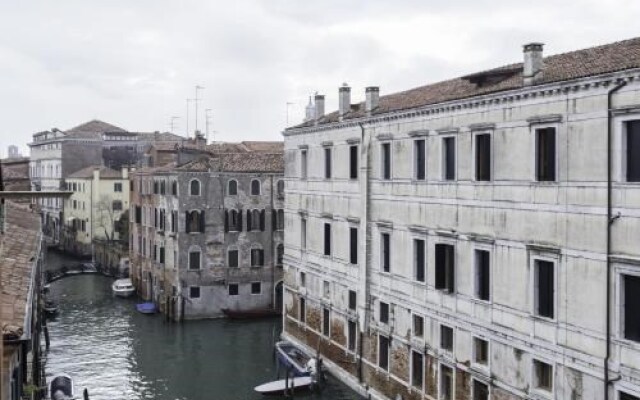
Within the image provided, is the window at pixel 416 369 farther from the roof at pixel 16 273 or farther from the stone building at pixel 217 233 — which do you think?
the stone building at pixel 217 233

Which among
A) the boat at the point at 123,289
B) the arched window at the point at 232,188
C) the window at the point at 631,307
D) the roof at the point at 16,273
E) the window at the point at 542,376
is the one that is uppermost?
the arched window at the point at 232,188

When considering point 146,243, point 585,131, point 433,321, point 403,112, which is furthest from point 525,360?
point 146,243

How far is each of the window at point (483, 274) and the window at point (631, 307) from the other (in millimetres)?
3822

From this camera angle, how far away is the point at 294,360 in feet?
79.9

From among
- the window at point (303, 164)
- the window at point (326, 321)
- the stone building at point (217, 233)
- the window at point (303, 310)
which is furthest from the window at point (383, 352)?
the stone building at point (217, 233)

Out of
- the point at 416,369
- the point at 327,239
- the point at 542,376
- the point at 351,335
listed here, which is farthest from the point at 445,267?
the point at 327,239

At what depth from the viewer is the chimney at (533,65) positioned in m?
15.0

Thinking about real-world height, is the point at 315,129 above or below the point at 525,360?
above

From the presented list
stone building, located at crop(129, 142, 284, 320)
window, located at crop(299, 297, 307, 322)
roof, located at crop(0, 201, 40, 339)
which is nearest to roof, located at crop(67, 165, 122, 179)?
stone building, located at crop(129, 142, 284, 320)

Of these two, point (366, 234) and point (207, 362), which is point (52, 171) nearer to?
point (207, 362)

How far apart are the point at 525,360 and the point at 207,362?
13994 millimetres

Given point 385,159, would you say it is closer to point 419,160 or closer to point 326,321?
point 419,160

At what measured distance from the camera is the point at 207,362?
2645cm

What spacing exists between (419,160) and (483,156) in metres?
2.83
